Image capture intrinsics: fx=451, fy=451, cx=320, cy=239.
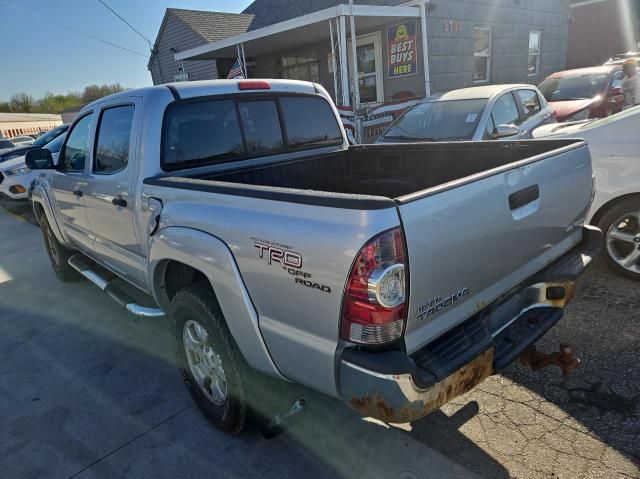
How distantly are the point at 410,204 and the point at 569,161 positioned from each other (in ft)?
4.68

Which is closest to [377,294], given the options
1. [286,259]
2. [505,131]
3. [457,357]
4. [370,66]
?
[286,259]

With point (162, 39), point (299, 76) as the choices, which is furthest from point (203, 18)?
point (299, 76)

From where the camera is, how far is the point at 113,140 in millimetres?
3373

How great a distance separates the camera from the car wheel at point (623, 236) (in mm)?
3873

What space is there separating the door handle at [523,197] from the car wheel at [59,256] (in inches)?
190

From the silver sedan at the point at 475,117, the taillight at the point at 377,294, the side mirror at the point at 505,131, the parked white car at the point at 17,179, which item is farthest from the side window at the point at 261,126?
the parked white car at the point at 17,179

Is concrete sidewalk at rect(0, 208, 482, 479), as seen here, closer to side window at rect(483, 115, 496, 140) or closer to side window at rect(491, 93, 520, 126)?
side window at rect(483, 115, 496, 140)

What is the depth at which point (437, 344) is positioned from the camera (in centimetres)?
198

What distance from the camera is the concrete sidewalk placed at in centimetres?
242

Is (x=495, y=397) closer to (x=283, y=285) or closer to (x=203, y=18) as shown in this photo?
(x=283, y=285)

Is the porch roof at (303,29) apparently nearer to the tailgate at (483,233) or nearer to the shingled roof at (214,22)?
the shingled roof at (214,22)

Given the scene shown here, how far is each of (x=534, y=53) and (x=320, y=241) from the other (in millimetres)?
17309

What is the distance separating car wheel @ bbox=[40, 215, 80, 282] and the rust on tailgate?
4588mm

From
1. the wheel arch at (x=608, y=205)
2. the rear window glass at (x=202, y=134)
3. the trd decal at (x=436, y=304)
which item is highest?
the rear window glass at (x=202, y=134)
